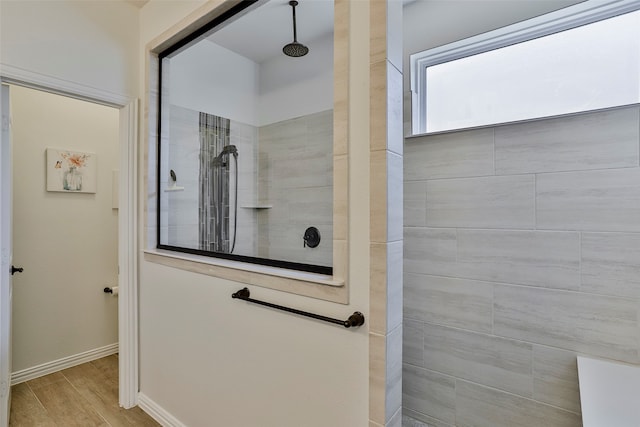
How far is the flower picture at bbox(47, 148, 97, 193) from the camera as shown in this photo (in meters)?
2.56

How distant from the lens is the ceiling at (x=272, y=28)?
1.45 meters

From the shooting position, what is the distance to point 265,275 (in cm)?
134

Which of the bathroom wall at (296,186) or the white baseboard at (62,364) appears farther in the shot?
the white baseboard at (62,364)

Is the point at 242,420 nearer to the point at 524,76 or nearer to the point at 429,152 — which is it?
the point at 429,152

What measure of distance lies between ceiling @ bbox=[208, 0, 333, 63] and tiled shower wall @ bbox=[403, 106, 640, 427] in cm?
92

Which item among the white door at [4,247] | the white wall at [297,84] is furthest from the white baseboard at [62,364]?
the white wall at [297,84]

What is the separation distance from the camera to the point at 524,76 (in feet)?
5.83

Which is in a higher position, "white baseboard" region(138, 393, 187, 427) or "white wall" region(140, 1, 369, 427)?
"white wall" region(140, 1, 369, 427)

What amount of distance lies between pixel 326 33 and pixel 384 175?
737 millimetres

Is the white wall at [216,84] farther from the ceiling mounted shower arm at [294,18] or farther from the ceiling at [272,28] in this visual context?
the ceiling mounted shower arm at [294,18]

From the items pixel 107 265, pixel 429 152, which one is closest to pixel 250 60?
pixel 429 152

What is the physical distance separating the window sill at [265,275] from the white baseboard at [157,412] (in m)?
0.90

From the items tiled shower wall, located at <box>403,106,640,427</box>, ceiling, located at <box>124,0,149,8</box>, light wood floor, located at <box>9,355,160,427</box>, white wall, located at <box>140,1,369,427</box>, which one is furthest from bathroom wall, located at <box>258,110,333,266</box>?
light wood floor, located at <box>9,355,160,427</box>

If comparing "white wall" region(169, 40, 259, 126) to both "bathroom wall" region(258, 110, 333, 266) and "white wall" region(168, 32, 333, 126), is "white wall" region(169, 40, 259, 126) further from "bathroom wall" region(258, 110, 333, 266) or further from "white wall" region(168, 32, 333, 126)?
"bathroom wall" region(258, 110, 333, 266)
